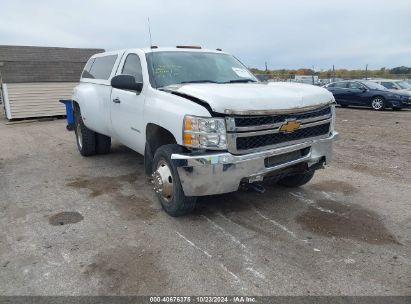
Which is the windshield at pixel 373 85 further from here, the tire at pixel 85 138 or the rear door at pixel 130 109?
the rear door at pixel 130 109

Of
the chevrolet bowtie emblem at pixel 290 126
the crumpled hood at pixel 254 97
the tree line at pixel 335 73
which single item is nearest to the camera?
the crumpled hood at pixel 254 97

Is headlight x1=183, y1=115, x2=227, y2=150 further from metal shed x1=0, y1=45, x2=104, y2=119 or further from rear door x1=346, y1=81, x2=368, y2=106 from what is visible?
metal shed x1=0, y1=45, x2=104, y2=119

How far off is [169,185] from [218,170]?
2.58ft

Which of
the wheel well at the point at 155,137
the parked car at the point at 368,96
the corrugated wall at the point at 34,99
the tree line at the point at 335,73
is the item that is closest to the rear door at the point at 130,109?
the wheel well at the point at 155,137

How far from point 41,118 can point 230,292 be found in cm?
1783

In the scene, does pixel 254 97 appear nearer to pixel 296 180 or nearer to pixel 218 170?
pixel 218 170

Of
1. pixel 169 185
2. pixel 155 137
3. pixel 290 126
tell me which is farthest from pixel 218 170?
pixel 155 137

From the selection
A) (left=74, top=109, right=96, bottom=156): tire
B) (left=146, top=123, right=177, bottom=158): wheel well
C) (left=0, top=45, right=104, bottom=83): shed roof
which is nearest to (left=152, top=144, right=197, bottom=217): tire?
(left=146, top=123, right=177, bottom=158): wheel well

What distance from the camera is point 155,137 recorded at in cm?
463

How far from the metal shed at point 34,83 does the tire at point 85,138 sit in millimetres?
12127

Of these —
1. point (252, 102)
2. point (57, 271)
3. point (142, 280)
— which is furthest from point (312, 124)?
point (57, 271)

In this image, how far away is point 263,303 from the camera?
2.82 meters

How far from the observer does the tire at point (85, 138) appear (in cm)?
736

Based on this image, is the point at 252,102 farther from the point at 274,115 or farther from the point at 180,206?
the point at 180,206
